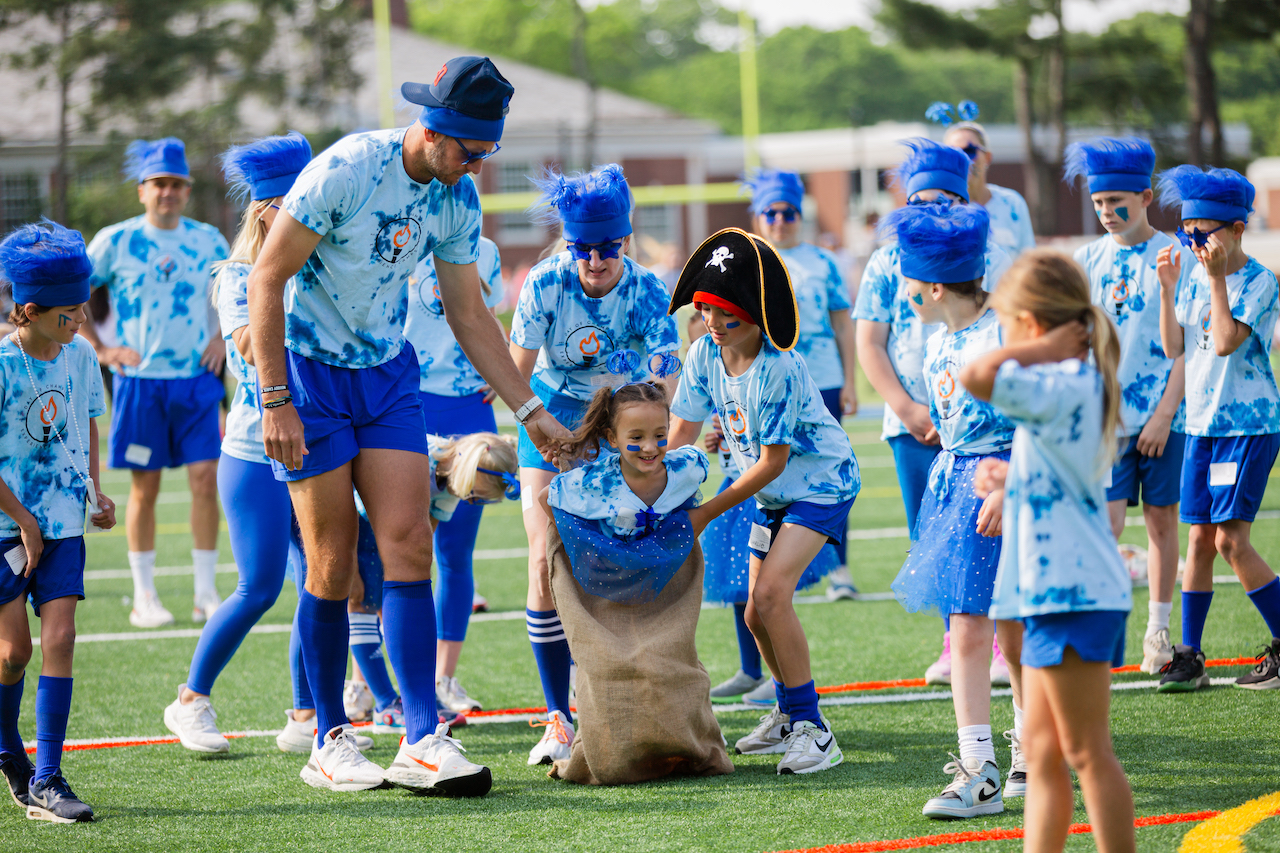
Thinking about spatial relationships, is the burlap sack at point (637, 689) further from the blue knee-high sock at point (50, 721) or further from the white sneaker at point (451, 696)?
the blue knee-high sock at point (50, 721)

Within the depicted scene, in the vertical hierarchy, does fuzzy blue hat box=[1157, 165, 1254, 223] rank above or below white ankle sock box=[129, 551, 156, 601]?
above

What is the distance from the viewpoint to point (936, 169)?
17.2 ft

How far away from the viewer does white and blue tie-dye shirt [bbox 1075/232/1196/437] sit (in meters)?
5.11

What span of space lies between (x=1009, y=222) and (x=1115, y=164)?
0.71 meters

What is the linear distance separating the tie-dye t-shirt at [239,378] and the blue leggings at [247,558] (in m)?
0.06

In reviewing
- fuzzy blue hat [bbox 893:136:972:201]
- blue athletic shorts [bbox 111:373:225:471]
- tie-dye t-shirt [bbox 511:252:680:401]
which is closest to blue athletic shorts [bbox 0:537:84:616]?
tie-dye t-shirt [bbox 511:252:680:401]

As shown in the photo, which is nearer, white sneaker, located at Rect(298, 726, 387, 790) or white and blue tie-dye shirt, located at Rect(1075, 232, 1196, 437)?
white sneaker, located at Rect(298, 726, 387, 790)

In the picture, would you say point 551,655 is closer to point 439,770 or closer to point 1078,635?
point 439,770

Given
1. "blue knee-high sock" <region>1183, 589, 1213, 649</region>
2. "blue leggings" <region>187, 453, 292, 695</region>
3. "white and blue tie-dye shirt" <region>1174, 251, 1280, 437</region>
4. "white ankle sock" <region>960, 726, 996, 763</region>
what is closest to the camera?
"white ankle sock" <region>960, 726, 996, 763</region>

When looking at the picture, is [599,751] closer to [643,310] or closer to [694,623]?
[694,623]

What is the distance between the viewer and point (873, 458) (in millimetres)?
12812

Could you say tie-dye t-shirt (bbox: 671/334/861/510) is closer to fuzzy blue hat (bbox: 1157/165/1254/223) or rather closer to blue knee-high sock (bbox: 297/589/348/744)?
blue knee-high sock (bbox: 297/589/348/744)

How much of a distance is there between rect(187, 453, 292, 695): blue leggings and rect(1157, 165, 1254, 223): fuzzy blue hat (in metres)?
3.53

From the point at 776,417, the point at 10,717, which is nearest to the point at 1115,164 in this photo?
the point at 776,417
